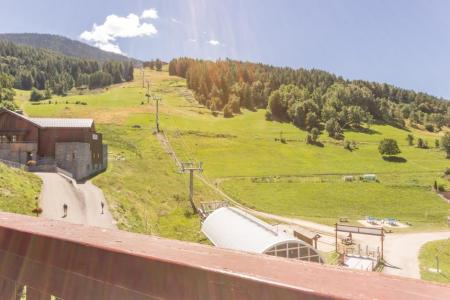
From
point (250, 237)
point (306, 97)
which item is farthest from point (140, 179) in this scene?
point (306, 97)

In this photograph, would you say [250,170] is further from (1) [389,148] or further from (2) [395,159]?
(2) [395,159]

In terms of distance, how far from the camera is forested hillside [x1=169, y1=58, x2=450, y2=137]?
107500 millimetres

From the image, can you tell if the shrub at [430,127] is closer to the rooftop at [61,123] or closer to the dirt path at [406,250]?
the dirt path at [406,250]

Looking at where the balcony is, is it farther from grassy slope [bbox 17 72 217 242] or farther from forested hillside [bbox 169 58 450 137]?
forested hillside [bbox 169 58 450 137]

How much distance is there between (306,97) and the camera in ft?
387

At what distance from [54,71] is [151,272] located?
613 ft

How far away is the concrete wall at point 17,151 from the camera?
3916 cm

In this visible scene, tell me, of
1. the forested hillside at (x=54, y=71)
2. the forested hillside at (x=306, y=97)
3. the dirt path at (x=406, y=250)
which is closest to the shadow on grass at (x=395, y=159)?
the forested hillside at (x=306, y=97)

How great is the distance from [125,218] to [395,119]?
4755 inches

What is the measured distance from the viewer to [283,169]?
67.6 m

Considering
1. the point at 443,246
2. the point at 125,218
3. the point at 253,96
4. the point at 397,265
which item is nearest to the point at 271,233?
the point at 125,218

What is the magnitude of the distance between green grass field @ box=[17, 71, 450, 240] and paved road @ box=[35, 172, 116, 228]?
1429 mm

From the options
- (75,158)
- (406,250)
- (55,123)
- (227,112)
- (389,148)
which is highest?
(227,112)

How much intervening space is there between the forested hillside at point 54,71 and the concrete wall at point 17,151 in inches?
4395
